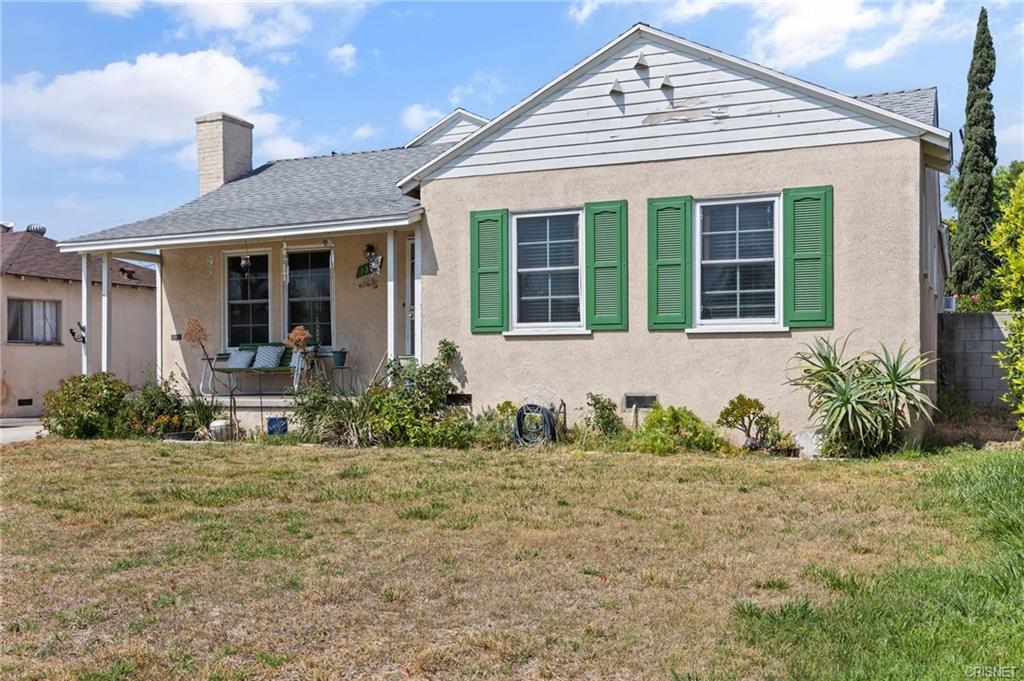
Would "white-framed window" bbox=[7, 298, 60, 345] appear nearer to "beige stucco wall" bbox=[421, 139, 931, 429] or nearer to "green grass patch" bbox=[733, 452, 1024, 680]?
"beige stucco wall" bbox=[421, 139, 931, 429]

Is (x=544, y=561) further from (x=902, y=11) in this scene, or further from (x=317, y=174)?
(x=317, y=174)

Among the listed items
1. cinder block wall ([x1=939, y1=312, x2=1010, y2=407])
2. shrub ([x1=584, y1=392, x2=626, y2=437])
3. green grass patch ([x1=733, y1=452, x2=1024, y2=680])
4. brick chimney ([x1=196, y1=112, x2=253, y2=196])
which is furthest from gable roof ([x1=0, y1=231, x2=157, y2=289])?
green grass patch ([x1=733, y1=452, x2=1024, y2=680])

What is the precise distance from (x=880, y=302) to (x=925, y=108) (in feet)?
7.76

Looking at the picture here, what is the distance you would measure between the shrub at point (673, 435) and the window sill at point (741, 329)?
3.22 feet

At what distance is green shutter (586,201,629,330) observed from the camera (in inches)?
426

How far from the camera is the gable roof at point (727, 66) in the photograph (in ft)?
31.3

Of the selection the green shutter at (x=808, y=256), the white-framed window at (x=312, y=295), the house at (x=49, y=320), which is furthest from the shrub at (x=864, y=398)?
the house at (x=49, y=320)

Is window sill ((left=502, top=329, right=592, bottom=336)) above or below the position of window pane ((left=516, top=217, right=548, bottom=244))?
below

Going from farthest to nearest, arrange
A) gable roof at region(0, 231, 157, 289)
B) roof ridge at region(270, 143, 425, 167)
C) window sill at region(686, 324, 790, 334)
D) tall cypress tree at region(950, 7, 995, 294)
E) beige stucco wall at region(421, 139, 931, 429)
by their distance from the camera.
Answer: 1. tall cypress tree at region(950, 7, 995, 294)
2. gable roof at region(0, 231, 157, 289)
3. roof ridge at region(270, 143, 425, 167)
4. window sill at region(686, 324, 790, 334)
5. beige stucco wall at region(421, 139, 931, 429)

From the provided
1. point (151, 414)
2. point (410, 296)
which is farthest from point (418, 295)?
point (151, 414)

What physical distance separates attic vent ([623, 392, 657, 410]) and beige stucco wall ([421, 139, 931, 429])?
0.10 meters

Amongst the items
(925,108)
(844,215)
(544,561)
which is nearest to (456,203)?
(844,215)

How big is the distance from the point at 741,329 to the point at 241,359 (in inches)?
296

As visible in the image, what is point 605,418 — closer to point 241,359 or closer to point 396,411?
point 396,411
